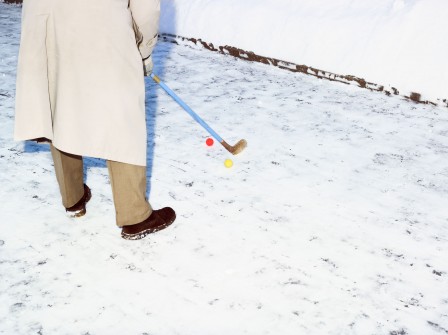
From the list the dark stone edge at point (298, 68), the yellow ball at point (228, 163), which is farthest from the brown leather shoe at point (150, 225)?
the dark stone edge at point (298, 68)

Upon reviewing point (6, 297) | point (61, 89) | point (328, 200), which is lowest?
point (6, 297)

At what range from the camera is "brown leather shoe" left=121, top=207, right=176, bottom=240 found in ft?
9.75

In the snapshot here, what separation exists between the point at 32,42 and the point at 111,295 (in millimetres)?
1274

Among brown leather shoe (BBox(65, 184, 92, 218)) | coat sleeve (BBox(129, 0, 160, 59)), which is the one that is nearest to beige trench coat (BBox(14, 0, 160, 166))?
coat sleeve (BBox(129, 0, 160, 59))

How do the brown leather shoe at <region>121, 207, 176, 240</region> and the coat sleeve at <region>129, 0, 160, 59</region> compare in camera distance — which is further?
the brown leather shoe at <region>121, 207, 176, 240</region>

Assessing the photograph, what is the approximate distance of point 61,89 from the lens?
256cm

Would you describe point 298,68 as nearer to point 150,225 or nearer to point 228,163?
point 228,163

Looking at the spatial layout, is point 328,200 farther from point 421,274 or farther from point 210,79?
point 210,79

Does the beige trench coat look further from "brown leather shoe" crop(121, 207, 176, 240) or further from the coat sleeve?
"brown leather shoe" crop(121, 207, 176, 240)

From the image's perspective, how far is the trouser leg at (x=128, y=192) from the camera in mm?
2744

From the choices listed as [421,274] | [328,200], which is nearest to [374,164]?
[328,200]

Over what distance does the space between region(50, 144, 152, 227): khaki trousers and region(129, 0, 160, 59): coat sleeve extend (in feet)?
2.10

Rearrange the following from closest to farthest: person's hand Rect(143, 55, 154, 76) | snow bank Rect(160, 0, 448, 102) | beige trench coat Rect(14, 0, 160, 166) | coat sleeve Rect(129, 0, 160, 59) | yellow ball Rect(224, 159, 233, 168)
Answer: beige trench coat Rect(14, 0, 160, 166) → coat sleeve Rect(129, 0, 160, 59) → person's hand Rect(143, 55, 154, 76) → yellow ball Rect(224, 159, 233, 168) → snow bank Rect(160, 0, 448, 102)

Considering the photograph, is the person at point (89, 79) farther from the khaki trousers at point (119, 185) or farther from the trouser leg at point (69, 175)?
the trouser leg at point (69, 175)
